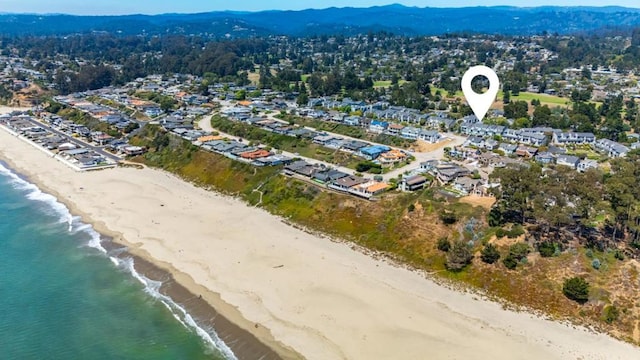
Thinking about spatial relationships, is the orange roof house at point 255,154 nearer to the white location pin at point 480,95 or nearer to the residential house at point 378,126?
the residential house at point 378,126

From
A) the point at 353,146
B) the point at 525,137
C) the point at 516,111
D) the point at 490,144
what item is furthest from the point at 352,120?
the point at 516,111

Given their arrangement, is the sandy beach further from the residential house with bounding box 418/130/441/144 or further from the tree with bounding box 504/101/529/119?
the tree with bounding box 504/101/529/119

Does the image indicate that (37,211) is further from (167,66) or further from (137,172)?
(167,66)

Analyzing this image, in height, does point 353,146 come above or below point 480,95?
below

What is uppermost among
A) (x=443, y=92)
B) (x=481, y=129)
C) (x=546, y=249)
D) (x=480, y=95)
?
(x=480, y=95)

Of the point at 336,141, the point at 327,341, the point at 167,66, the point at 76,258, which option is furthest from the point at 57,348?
the point at 167,66

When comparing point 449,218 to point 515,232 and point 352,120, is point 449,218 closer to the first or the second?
point 515,232
